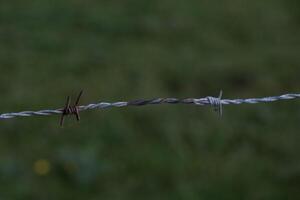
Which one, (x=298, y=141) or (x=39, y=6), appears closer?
(x=298, y=141)

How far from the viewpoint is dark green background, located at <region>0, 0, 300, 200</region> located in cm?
358

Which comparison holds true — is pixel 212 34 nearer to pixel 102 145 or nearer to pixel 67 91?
pixel 67 91

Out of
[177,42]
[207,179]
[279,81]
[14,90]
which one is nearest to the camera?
[207,179]

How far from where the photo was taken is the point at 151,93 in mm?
4391

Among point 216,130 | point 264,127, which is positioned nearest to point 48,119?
point 216,130

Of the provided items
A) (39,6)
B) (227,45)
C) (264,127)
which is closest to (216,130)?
(264,127)

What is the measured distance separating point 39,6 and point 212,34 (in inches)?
57.6

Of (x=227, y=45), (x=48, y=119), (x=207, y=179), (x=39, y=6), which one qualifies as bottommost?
(x=207, y=179)

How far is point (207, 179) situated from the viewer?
3.59 meters

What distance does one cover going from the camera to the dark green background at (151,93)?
3578 mm

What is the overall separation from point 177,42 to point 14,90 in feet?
4.71

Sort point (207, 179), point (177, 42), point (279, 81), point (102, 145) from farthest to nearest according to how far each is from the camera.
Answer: point (177, 42), point (279, 81), point (102, 145), point (207, 179)

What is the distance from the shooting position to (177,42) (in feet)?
17.0

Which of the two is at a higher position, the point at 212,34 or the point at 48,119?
the point at 212,34
